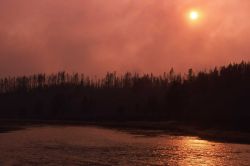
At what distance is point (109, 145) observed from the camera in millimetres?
73000

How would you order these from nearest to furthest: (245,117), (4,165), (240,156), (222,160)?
(4,165)
(222,160)
(240,156)
(245,117)

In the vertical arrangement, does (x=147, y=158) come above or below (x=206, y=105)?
below

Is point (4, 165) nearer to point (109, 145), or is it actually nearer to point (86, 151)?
point (86, 151)

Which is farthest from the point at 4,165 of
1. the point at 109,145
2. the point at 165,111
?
the point at 165,111

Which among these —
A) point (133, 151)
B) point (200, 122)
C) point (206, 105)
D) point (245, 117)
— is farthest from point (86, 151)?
point (206, 105)

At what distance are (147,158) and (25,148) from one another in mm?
18398

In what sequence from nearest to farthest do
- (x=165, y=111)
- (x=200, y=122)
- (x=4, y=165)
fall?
1. (x=4, y=165)
2. (x=200, y=122)
3. (x=165, y=111)

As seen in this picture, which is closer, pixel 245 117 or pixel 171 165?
pixel 171 165

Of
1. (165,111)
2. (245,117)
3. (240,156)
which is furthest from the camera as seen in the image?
(165,111)

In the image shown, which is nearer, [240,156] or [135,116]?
[240,156]

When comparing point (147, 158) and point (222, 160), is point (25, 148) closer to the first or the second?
point (147, 158)

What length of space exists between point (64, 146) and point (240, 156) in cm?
2517

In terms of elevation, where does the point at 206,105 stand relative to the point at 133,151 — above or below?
above

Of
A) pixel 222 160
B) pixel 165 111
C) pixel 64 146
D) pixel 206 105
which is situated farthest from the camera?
pixel 165 111
